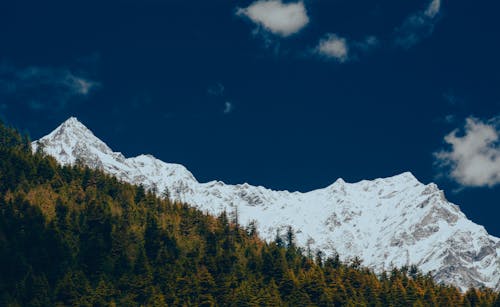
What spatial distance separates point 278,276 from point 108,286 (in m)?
44.1

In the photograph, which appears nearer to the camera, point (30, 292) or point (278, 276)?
point (30, 292)

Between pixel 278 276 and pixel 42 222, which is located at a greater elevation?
pixel 42 222

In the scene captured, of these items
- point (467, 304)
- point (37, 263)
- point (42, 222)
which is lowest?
point (467, 304)

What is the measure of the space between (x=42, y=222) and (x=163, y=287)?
119ft

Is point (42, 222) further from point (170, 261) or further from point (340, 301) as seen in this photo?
point (340, 301)

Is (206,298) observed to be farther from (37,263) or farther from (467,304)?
(467,304)

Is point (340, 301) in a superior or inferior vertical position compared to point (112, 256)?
inferior

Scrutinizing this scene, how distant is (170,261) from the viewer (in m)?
198

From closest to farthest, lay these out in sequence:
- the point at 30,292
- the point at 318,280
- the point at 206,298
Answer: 1. the point at 30,292
2. the point at 206,298
3. the point at 318,280

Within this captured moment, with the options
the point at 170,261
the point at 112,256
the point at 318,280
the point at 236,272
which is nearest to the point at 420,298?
the point at 318,280

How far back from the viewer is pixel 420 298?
644 feet

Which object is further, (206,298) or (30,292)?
(206,298)

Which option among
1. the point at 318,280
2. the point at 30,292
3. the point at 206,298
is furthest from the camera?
the point at 318,280

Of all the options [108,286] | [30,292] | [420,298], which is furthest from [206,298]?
[420,298]
